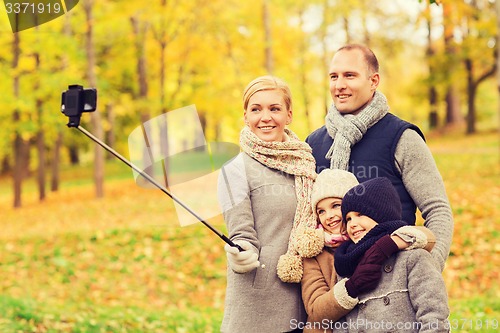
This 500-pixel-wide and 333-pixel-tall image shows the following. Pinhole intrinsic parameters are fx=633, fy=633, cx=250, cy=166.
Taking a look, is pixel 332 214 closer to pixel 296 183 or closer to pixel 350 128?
pixel 296 183

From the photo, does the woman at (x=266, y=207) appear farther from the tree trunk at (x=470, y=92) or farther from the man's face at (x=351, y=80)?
the tree trunk at (x=470, y=92)

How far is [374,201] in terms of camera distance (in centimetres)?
262

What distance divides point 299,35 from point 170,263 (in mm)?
14049

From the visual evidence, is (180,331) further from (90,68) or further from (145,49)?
(145,49)

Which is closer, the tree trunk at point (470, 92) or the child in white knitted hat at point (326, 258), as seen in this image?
the child in white knitted hat at point (326, 258)

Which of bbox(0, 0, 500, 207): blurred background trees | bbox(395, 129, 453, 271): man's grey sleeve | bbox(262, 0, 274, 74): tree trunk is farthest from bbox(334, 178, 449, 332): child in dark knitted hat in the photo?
bbox(262, 0, 274, 74): tree trunk

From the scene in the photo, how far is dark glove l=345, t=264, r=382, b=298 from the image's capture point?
2.54m

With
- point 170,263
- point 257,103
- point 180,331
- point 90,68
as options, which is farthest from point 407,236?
point 90,68

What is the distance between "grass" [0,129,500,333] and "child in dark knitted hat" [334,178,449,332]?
12.1 feet

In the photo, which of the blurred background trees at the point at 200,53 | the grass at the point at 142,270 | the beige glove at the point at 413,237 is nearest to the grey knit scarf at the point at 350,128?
the beige glove at the point at 413,237

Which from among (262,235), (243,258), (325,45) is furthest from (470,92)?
(243,258)

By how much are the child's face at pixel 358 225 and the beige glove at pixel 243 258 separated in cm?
43

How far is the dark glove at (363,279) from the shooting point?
100.0 inches

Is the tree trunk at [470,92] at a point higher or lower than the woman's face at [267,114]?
higher
